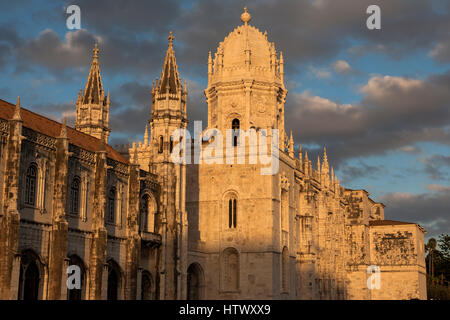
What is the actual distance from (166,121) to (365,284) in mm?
40021

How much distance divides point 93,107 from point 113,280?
57.1 ft

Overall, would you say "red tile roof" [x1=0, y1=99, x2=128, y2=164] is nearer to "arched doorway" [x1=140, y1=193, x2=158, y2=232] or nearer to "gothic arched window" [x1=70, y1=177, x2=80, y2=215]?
"gothic arched window" [x1=70, y1=177, x2=80, y2=215]

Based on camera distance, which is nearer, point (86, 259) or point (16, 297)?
point (16, 297)

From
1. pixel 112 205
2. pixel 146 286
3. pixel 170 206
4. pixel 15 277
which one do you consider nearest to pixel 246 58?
pixel 170 206

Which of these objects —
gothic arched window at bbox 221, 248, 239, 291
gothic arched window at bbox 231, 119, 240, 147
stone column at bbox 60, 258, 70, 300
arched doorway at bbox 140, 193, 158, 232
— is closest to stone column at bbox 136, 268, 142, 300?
arched doorway at bbox 140, 193, 158, 232

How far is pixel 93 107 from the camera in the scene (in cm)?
5222

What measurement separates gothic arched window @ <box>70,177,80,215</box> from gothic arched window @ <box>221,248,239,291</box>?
54.5ft

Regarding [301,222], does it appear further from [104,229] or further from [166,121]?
[104,229]

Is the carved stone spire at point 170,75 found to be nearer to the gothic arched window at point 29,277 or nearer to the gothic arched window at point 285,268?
the gothic arched window at point 285,268

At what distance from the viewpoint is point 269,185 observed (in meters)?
50.2

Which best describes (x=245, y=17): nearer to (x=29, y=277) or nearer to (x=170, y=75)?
(x=170, y=75)

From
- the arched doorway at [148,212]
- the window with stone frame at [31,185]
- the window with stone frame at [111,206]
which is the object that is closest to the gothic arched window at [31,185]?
the window with stone frame at [31,185]
